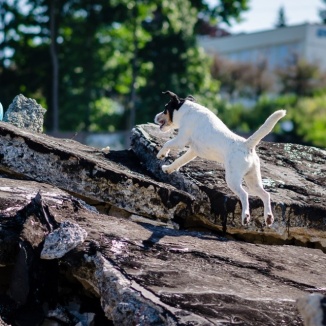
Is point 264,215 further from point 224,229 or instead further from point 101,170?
point 101,170

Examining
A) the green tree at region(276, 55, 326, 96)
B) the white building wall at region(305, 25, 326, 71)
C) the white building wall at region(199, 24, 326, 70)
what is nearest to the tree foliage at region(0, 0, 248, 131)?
the green tree at region(276, 55, 326, 96)

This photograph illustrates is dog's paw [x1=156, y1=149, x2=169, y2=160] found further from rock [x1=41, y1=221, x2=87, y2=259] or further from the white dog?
rock [x1=41, y1=221, x2=87, y2=259]

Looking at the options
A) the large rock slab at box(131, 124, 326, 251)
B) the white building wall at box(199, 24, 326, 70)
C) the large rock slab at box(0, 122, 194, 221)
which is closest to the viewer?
the large rock slab at box(0, 122, 194, 221)

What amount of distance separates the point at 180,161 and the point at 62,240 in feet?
6.35

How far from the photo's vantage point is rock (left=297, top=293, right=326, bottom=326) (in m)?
5.86

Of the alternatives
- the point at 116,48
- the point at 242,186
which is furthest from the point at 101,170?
the point at 116,48

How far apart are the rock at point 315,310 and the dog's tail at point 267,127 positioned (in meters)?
2.54

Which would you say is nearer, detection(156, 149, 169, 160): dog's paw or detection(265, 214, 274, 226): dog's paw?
detection(265, 214, 274, 226): dog's paw

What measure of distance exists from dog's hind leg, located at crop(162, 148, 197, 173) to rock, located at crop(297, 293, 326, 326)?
3211 millimetres

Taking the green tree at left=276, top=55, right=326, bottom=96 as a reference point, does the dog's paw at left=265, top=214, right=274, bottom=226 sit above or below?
above

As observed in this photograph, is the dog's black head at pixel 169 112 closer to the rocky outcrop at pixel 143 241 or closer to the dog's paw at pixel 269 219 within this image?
the rocky outcrop at pixel 143 241

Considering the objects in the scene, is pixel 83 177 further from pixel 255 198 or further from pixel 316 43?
pixel 316 43

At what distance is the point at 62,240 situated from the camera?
24.9ft

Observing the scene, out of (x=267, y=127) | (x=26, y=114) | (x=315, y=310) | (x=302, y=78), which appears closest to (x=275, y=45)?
(x=302, y=78)
